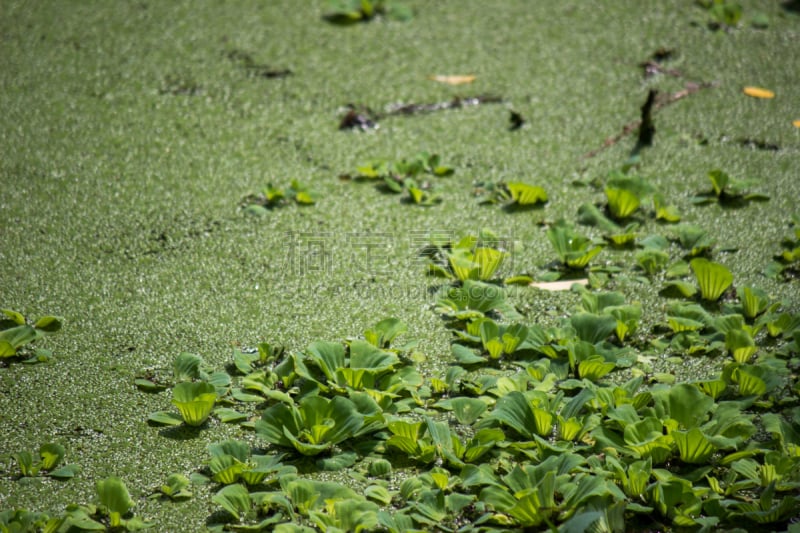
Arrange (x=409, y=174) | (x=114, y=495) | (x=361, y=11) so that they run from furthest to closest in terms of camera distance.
Answer: (x=361, y=11) < (x=409, y=174) < (x=114, y=495)

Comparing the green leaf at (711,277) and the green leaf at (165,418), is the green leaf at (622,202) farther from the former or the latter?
the green leaf at (165,418)

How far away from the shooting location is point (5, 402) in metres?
1.44

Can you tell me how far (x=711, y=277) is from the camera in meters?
1.76

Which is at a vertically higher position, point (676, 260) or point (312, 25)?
point (312, 25)

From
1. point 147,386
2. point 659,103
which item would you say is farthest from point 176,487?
point 659,103

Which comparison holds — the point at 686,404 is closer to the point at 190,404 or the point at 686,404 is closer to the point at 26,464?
the point at 190,404

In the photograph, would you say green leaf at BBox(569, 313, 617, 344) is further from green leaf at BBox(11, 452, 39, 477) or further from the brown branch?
green leaf at BBox(11, 452, 39, 477)

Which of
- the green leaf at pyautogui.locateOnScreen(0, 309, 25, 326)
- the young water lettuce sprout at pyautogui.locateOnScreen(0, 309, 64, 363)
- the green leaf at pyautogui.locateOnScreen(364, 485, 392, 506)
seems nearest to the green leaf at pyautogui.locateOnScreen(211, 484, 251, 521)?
the green leaf at pyautogui.locateOnScreen(364, 485, 392, 506)

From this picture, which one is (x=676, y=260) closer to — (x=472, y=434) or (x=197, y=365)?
(x=472, y=434)

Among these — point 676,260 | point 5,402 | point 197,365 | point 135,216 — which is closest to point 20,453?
point 5,402

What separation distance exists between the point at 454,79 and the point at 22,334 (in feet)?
5.21

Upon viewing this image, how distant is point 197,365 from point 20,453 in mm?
335

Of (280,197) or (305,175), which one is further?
(305,175)

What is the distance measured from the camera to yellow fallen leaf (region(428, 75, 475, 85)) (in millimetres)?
2656
